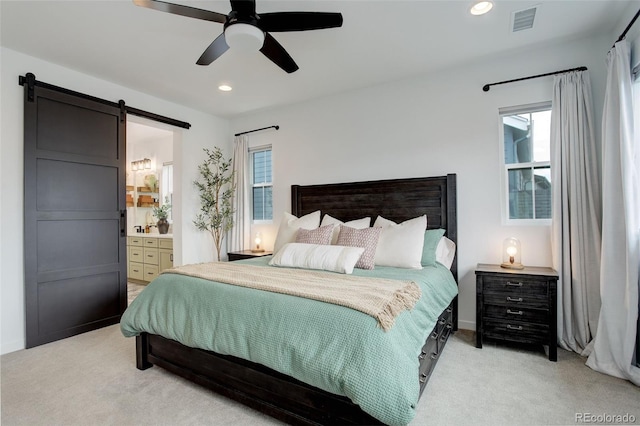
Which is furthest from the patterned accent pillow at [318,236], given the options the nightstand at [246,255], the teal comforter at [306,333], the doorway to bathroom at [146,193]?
the doorway to bathroom at [146,193]

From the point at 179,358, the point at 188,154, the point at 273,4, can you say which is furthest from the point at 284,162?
the point at 179,358

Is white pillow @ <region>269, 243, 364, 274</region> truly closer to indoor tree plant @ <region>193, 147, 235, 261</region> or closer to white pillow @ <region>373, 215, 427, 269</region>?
white pillow @ <region>373, 215, 427, 269</region>

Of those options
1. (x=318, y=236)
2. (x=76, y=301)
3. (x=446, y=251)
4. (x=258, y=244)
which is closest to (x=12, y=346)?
(x=76, y=301)

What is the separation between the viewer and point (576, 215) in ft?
8.76

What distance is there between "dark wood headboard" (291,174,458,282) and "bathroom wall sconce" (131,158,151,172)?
3.94 metres

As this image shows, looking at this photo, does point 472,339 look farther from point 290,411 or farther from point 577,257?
point 290,411

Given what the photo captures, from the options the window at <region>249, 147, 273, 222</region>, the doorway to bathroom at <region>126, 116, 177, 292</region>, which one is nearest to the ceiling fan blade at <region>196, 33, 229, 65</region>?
the window at <region>249, 147, 273, 222</region>

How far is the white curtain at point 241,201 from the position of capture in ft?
15.8

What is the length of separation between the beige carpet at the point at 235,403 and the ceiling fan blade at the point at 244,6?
8.22 feet

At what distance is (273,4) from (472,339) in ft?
11.0

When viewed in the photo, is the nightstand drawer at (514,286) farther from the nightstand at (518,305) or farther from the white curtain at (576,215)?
the white curtain at (576,215)

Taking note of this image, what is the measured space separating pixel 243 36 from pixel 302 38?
0.84 meters

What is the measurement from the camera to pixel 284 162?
4523 mm

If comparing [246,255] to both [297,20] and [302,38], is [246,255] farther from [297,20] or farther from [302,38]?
[297,20]
